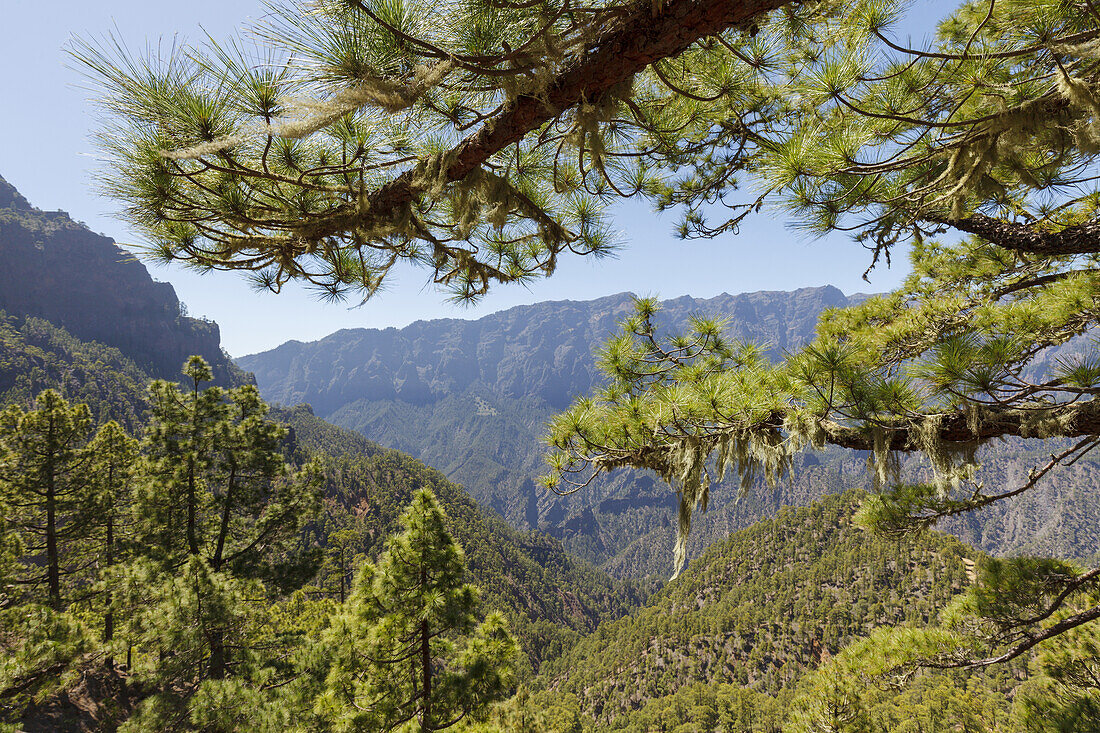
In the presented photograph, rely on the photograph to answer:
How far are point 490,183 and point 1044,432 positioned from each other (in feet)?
9.86

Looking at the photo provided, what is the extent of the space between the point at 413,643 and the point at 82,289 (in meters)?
130

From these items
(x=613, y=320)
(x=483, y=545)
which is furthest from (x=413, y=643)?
(x=483, y=545)

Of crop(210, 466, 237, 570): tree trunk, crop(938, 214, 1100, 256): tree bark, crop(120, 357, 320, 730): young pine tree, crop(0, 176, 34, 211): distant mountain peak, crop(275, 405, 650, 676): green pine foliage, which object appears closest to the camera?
crop(938, 214, 1100, 256): tree bark

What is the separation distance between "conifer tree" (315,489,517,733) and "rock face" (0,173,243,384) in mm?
110201

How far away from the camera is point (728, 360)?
3.40 meters

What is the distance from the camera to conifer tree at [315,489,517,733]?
479 cm

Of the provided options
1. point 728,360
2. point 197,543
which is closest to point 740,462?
point 728,360

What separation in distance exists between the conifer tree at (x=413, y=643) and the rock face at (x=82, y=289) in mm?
110201

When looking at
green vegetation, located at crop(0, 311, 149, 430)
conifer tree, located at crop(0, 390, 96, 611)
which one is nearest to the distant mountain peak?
green vegetation, located at crop(0, 311, 149, 430)

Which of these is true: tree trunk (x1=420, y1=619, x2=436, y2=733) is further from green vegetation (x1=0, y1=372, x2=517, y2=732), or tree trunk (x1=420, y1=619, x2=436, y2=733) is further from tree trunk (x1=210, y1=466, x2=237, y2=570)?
tree trunk (x1=210, y1=466, x2=237, y2=570)

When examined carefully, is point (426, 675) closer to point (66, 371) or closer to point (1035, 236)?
point (1035, 236)

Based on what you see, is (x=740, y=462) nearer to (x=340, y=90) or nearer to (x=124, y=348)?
(x=340, y=90)

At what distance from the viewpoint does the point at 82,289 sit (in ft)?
289

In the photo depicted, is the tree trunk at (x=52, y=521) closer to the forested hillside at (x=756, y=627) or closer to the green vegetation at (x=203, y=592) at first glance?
the green vegetation at (x=203, y=592)
